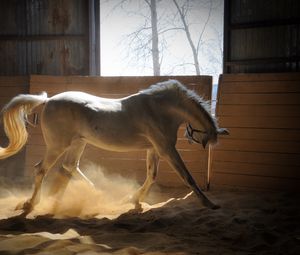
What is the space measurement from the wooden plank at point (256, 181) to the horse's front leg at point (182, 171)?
151 cm

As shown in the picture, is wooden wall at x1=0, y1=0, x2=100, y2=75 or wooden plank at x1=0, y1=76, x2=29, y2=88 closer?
wooden plank at x1=0, y1=76, x2=29, y2=88

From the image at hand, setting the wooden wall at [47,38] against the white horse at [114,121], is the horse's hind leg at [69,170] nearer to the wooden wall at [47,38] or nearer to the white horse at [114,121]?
the white horse at [114,121]

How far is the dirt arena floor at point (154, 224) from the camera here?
117 inches

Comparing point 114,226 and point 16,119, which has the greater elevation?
point 16,119

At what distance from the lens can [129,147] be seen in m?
4.60

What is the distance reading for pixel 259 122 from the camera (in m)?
5.77

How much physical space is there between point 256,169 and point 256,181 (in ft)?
0.64

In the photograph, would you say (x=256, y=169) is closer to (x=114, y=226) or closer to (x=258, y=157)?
(x=258, y=157)

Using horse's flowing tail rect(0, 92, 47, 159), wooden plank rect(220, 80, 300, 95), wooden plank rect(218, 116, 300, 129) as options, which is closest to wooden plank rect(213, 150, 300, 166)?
wooden plank rect(218, 116, 300, 129)

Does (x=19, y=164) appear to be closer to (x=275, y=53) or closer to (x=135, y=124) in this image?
(x=135, y=124)

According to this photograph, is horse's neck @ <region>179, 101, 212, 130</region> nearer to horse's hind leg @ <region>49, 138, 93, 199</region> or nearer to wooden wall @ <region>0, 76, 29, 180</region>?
horse's hind leg @ <region>49, 138, 93, 199</region>

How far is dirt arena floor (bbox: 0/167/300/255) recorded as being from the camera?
297cm

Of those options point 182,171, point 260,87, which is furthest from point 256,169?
point 182,171

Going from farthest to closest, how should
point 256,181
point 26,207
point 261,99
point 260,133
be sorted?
point 261,99
point 260,133
point 256,181
point 26,207
